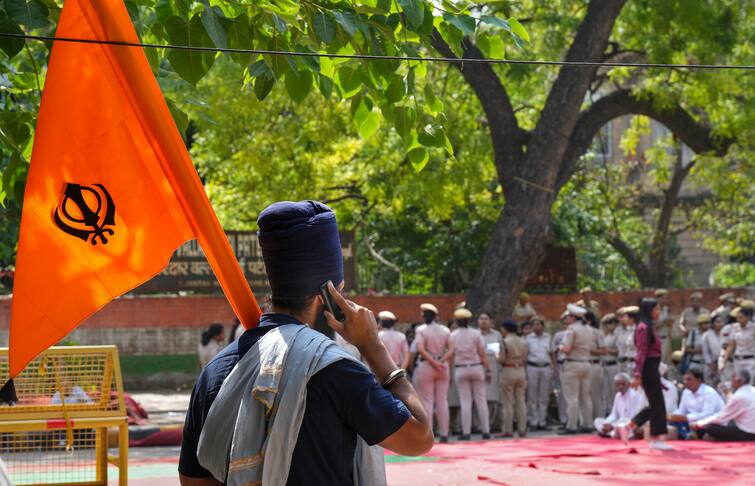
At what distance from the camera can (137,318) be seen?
2169 centimetres

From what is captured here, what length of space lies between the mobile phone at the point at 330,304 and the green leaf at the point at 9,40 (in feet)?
7.26

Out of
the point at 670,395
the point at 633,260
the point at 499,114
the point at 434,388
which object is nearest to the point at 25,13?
the point at 434,388

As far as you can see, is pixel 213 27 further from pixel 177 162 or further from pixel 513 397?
pixel 513 397

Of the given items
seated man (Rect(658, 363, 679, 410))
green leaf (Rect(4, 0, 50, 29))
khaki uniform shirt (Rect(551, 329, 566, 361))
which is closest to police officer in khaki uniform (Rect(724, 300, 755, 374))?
seated man (Rect(658, 363, 679, 410))

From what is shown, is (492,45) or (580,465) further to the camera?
(580,465)

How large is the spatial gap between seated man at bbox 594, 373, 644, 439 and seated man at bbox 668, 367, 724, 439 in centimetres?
59

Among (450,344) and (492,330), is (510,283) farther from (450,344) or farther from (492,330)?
(450,344)

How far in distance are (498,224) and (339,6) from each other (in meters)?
11.3

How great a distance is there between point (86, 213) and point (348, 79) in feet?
8.16

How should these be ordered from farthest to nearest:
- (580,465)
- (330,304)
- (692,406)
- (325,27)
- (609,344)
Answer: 1. (609,344)
2. (692,406)
3. (580,465)
4. (325,27)
5. (330,304)

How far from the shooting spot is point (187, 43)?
534 centimetres

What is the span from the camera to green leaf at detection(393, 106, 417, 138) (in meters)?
6.21

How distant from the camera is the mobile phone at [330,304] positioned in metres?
3.38

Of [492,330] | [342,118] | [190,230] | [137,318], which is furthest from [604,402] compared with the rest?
[190,230]
